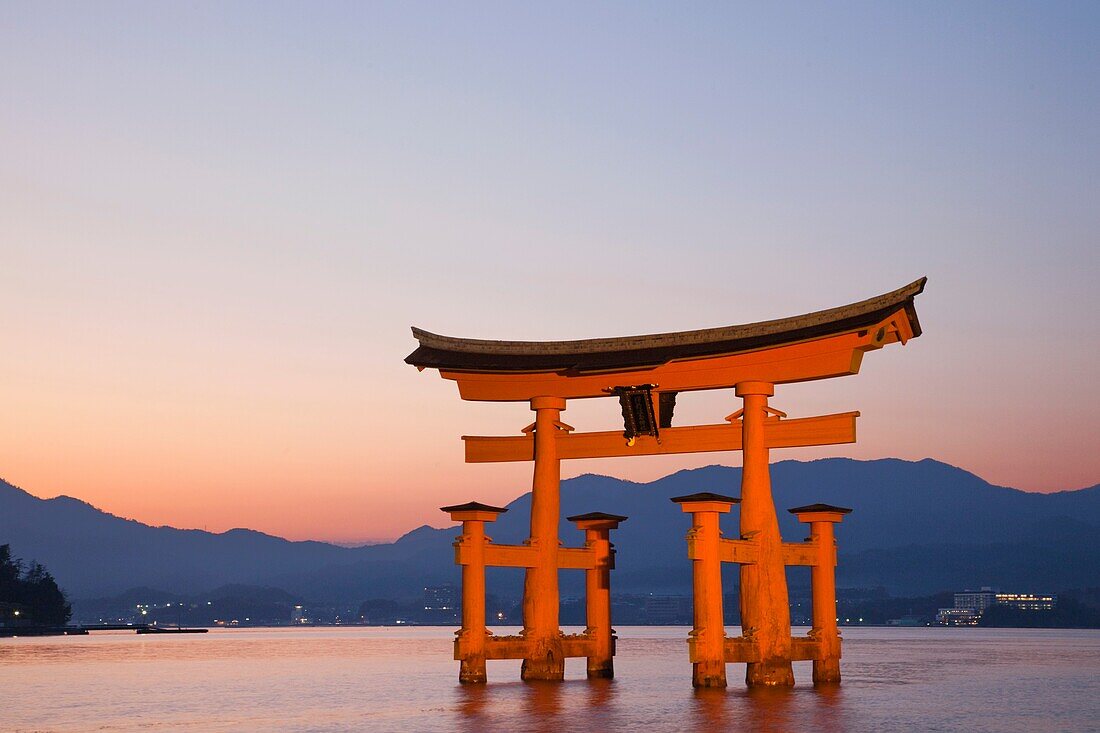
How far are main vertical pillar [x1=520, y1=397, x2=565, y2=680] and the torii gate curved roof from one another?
1.35 m

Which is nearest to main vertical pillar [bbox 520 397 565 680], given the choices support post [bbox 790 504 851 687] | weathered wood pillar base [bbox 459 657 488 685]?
weathered wood pillar base [bbox 459 657 488 685]

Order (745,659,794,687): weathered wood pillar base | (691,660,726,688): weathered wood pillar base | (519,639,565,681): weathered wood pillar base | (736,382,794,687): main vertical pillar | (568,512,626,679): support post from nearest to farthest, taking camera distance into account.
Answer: (691,660,726,688): weathered wood pillar base < (736,382,794,687): main vertical pillar < (745,659,794,687): weathered wood pillar base < (519,639,565,681): weathered wood pillar base < (568,512,626,679): support post

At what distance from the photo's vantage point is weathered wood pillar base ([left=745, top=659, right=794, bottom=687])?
28719 millimetres

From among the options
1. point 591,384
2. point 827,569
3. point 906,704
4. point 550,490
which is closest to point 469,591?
point 550,490

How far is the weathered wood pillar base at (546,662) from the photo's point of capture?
31375mm

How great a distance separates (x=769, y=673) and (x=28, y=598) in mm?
110389

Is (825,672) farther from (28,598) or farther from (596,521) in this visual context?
(28,598)

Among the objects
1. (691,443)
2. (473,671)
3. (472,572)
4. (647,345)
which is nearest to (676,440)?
(691,443)

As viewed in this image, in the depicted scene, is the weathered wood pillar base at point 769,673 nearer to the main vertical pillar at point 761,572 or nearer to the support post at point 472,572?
the main vertical pillar at point 761,572

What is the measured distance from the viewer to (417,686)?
1582 inches

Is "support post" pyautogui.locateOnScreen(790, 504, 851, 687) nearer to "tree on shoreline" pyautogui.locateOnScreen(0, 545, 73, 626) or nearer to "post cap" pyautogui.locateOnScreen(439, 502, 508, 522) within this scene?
"post cap" pyautogui.locateOnScreen(439, 502, 508, 522)

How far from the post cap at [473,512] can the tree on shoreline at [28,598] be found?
98.1m

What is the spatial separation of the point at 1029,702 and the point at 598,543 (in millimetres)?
11967

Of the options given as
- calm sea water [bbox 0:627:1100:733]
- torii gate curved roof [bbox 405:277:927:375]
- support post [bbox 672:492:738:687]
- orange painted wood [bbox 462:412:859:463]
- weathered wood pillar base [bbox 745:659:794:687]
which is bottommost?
calm sea water [bbox 0:627:1100:733]
